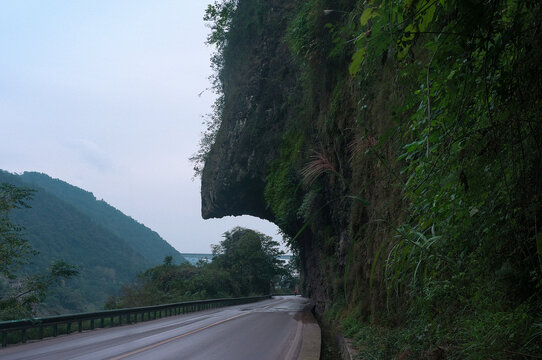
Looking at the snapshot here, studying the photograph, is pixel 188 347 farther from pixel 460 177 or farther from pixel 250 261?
pixel 250 261

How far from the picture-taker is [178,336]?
11047 mm

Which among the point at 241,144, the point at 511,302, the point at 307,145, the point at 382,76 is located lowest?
the point at 511,302

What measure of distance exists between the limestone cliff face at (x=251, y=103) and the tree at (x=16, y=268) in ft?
41.9

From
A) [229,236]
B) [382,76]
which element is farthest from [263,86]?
[229,236]

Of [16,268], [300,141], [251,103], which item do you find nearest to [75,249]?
[251,103]

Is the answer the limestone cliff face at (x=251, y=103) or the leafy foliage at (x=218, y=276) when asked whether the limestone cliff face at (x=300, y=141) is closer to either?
the limestone cliff face at (x=251, y=103)

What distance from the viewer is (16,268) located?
13797 millimetres

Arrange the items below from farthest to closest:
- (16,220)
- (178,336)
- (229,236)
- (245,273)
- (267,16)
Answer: (229,236)
(16,220)
(245,273)
(267,16)
(178,336)

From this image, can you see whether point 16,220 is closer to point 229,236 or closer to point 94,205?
point 229,236

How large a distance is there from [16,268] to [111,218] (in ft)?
373

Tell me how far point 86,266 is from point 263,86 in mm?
61839

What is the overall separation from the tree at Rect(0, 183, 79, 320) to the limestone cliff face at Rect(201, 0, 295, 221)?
1276 cm

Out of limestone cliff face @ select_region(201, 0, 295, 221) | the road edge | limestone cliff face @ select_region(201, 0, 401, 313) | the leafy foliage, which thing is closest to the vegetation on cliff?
the road edge

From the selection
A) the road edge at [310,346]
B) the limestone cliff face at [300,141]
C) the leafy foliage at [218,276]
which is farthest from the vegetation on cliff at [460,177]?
the leafy foliage at [218,276]
